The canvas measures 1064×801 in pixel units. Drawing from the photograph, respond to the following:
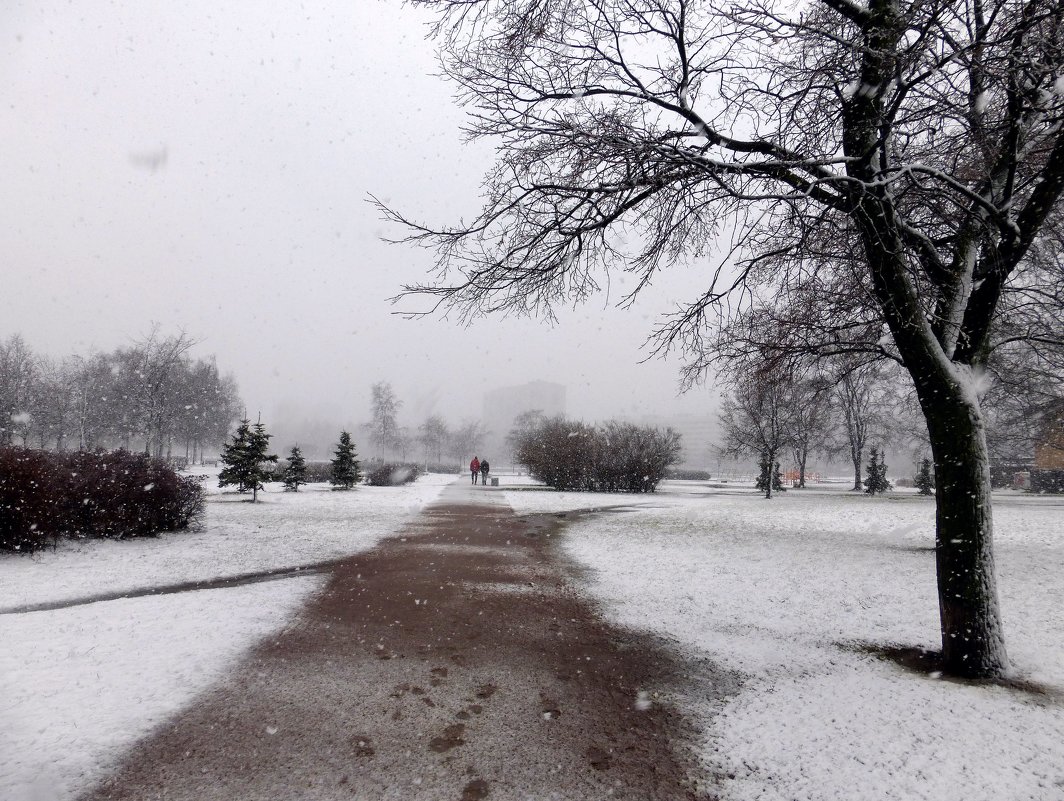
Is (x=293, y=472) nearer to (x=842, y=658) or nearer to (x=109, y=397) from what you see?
(x=842, y=658)

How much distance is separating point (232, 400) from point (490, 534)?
190 feet

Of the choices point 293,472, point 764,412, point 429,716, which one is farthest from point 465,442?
point 429,716

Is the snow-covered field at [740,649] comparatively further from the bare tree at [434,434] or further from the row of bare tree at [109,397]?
the bare tree at [434,434]

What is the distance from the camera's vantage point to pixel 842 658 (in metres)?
4.76

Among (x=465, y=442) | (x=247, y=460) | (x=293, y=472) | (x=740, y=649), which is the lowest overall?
(x=740, y=649)

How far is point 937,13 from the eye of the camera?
10.3ft

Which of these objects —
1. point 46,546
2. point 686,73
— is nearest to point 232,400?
point 46,546

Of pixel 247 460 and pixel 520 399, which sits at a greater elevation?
pixel 520 399

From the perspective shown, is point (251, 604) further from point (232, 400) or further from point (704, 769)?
point (232, 400)

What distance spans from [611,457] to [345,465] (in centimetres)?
1294

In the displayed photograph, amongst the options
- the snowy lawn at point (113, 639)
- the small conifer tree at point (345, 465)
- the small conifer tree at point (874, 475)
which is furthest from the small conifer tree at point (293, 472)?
the small conifer tree at point (874, 475)

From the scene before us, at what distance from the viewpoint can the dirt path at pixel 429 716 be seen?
2850 mm

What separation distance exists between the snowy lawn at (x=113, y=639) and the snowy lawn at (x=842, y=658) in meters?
3.74

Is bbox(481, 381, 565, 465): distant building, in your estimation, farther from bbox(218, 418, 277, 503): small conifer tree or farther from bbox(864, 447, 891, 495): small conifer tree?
bbox(218, 418, 277, 503): small conifer tree
